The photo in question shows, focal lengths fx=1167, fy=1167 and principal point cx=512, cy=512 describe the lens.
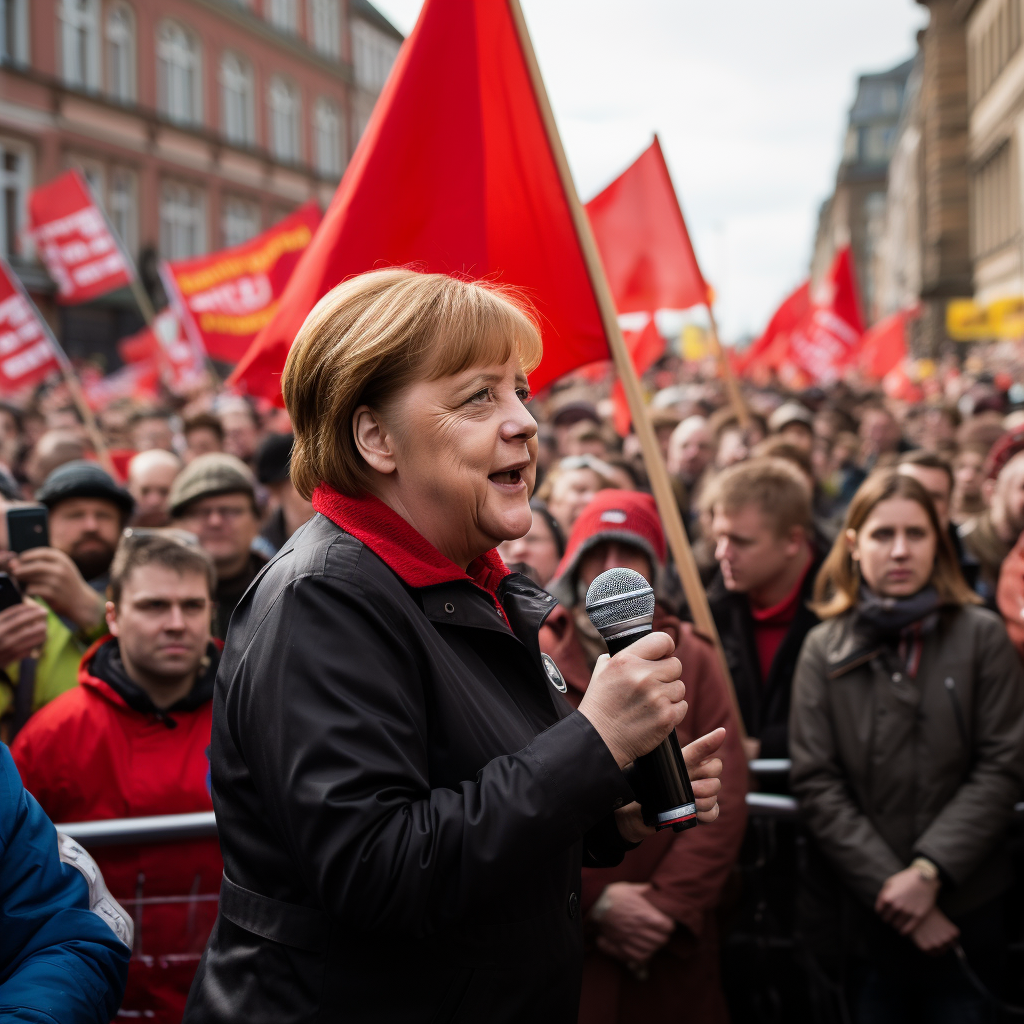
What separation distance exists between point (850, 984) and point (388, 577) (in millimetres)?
2405

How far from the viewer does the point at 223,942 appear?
1.73 meters

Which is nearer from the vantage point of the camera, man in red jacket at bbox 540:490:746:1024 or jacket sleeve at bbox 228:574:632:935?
jacket sleeve at bbox 228:574:632:935

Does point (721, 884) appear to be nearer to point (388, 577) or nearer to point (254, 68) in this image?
point (388, 577)

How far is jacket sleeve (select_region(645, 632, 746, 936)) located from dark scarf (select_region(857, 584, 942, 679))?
1.62 feet

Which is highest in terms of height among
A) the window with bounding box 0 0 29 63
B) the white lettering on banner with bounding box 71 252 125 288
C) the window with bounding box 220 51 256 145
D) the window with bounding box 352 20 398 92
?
the window with bounding box 352 20 398 92

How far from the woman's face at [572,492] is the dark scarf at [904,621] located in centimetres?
156

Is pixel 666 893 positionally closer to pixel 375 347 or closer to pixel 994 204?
pixel 375 347

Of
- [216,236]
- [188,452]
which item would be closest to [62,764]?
[188,452]

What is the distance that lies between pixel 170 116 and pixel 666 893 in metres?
34.9

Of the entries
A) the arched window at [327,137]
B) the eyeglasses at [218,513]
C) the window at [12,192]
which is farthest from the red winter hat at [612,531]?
the arched window at [327,137]

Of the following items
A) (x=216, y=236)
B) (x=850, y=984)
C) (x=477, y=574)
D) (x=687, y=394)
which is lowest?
(x=850, y=984)

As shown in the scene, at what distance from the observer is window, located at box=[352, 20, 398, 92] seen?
4578 cm

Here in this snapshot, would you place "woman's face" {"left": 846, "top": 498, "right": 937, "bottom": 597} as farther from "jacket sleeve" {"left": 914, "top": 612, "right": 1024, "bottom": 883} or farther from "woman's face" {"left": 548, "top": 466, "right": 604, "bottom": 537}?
"woman's face" {"left": 548, "top": 466, "right": 604, "bottom": 537}

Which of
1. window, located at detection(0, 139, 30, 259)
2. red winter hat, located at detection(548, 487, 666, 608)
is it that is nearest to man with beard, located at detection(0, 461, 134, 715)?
red winter hat, located at detection(548, 487, 666, 608)
